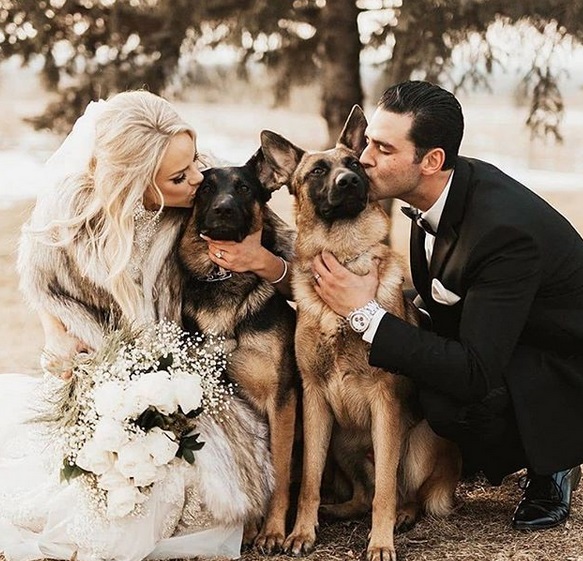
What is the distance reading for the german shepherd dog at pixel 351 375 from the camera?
3.44m

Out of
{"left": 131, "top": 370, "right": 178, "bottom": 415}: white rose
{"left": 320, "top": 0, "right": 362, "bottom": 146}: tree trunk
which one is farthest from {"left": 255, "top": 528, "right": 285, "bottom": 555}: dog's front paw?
{"left": 320, "top": 0, "right": 362, "bottom": 146}: tree trunk

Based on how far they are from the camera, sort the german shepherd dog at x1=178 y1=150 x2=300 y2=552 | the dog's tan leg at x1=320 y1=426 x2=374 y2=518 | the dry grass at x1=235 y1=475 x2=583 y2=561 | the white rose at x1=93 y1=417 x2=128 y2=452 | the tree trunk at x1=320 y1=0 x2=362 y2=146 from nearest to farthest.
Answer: the white rose at x1=93 y1=417 x2=128 y2=452 → the dry grass at x1=235 y1=475 x2=583 y2=561 → the german shepherd dog at x1=178 y1=150 x2=300 y2=552 → the dog's tan leg at x1=320 y1=426 x2=374 y2=518 → the tree trunk at x1=320 y1=0 x2=362 y2=146

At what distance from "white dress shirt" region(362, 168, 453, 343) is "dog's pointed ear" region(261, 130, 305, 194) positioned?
0.55 meters

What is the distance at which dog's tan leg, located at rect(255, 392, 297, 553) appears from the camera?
356cm

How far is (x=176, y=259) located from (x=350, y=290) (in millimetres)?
757

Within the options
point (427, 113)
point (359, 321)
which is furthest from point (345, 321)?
point (427, 113)

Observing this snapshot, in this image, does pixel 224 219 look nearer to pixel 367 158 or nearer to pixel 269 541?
pixel 367 158

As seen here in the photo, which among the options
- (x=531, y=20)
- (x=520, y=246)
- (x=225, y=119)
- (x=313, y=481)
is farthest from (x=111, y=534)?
(x=225, y=119)

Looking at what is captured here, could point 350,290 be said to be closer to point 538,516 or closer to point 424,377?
point 424,377

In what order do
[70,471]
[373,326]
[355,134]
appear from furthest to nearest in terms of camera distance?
[355,134] → [373,326] → [70,471]

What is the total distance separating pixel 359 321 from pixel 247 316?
493mm

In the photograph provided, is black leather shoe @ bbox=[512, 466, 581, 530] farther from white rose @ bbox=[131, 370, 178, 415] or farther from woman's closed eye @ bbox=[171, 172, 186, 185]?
woman's closed eye @ bbox=[171, 172, 186, 185]

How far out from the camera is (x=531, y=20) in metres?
6.89

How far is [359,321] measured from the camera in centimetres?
333
